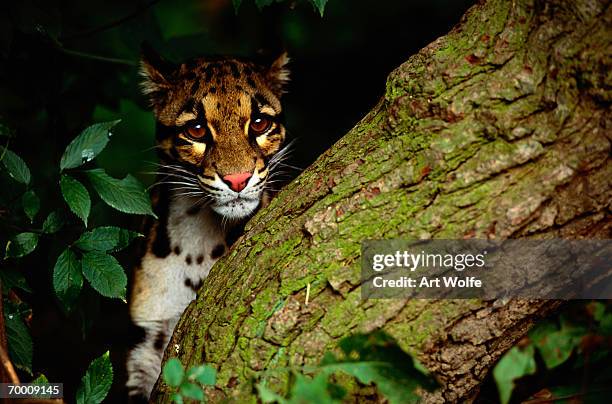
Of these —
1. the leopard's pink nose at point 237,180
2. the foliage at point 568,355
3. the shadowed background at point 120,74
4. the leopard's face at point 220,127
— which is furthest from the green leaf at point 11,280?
the foliage at point 568,355

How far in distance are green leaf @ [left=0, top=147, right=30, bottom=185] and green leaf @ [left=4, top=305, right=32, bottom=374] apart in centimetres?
66

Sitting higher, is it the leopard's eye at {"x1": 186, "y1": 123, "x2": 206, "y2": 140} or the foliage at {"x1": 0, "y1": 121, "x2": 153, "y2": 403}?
the leopard's eye at {"x1": 186, "y1": 123, "x2": 206, "y2": 140}

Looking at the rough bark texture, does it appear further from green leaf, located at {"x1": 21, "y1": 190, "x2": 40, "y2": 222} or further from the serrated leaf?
green leaf, located at {"x1": 21, "y1": 190, "x2": 40, "y2": 222}

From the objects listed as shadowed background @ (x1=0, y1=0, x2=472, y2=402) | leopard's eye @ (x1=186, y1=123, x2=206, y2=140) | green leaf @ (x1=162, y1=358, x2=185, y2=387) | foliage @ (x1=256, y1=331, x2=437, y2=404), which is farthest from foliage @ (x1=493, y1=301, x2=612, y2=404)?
shadowed background @ (x1=0, y1=0, x2=472, y2=402)

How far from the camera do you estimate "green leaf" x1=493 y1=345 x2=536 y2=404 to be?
2162 mm

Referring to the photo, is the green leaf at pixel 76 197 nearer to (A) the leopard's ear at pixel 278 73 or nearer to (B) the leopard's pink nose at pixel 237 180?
(B) the leopard's pink nose at pixel 237 180

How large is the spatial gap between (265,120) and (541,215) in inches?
81.7

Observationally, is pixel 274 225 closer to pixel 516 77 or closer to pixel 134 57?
pixel 516 77

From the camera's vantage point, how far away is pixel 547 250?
2.73 meters

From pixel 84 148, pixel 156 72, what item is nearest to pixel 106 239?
pixel 84 148

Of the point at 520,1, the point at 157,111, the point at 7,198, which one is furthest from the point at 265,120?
the point at 520,1

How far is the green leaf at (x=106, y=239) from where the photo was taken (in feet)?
11.5

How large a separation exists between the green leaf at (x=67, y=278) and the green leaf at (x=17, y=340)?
0.28 meters

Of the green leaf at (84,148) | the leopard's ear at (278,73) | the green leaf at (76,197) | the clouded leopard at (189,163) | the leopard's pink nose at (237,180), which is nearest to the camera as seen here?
the green leaf at (76,197)
